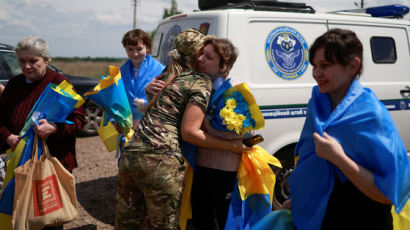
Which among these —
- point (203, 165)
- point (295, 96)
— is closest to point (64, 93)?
point (203, 165)

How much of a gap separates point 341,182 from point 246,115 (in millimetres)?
Answer: 872

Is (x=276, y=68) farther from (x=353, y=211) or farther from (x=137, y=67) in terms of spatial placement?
(x=353, y=211)

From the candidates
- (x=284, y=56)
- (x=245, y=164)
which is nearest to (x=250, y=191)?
(x=245, y=164)

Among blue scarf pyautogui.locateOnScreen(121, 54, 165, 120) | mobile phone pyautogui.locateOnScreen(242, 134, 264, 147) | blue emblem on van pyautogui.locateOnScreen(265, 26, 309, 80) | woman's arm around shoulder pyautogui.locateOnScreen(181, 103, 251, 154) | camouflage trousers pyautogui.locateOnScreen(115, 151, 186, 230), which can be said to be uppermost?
blue emblem on van pyautogui.locateOnScreen(265, 26, 309, 80)

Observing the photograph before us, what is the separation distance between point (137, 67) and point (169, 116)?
1665 millimetres

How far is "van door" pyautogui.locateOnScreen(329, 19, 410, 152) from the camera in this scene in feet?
13.6

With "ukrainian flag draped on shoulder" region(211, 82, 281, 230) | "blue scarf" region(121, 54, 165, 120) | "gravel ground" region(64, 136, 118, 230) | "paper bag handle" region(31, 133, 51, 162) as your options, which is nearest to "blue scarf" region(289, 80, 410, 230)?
"ukrainian flag draped on shoulder" region(211, 82, 281, 230)

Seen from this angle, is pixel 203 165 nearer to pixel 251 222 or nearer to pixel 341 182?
pixel 251 222

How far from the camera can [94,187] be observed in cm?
517


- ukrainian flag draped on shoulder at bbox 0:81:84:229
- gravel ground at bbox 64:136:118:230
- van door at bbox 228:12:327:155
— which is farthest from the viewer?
gravel ground at bbox 64:136:118:230

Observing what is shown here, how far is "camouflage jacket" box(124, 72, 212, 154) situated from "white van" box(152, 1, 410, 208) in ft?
4.36

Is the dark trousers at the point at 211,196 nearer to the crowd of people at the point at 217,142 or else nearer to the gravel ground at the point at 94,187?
the crowd of people at the point at 217,142

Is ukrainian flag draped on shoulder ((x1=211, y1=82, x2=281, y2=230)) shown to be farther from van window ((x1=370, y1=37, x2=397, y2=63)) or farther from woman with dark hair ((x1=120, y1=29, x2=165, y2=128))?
van window ((x1=370, y1=37, x2=397, y2=63))

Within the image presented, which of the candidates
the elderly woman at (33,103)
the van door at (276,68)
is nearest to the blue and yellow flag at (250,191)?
the van door at (276,68)
